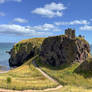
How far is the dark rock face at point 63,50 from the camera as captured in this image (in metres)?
98.2

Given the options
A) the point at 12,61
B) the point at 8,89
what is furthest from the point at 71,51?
the point at 12,61

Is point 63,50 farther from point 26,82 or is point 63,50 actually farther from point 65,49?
point 26,82

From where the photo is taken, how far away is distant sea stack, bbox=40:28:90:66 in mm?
98312

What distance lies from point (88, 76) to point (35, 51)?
76.8 metres

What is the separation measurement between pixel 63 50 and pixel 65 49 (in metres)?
1.79

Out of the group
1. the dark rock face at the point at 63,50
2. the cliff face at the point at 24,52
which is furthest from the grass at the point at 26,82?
the cliff face at the point at 24,52

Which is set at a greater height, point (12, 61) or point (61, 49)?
point (61, 49)

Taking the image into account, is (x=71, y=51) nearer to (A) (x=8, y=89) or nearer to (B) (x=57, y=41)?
(B) (x=57, y=41)

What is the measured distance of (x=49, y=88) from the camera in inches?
2080

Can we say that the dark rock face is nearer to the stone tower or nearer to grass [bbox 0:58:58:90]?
the stone tower

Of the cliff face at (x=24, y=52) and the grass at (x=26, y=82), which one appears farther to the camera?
the cliff face at (x=24, y=52)

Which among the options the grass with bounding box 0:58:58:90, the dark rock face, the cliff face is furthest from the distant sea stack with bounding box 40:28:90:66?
the cliff face

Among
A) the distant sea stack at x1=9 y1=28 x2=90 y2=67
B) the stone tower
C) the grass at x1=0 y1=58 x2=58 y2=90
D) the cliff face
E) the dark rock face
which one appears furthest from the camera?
the cliff face

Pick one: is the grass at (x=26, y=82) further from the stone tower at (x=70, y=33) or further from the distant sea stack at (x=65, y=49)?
the stone tower at (x=70, y=33)
